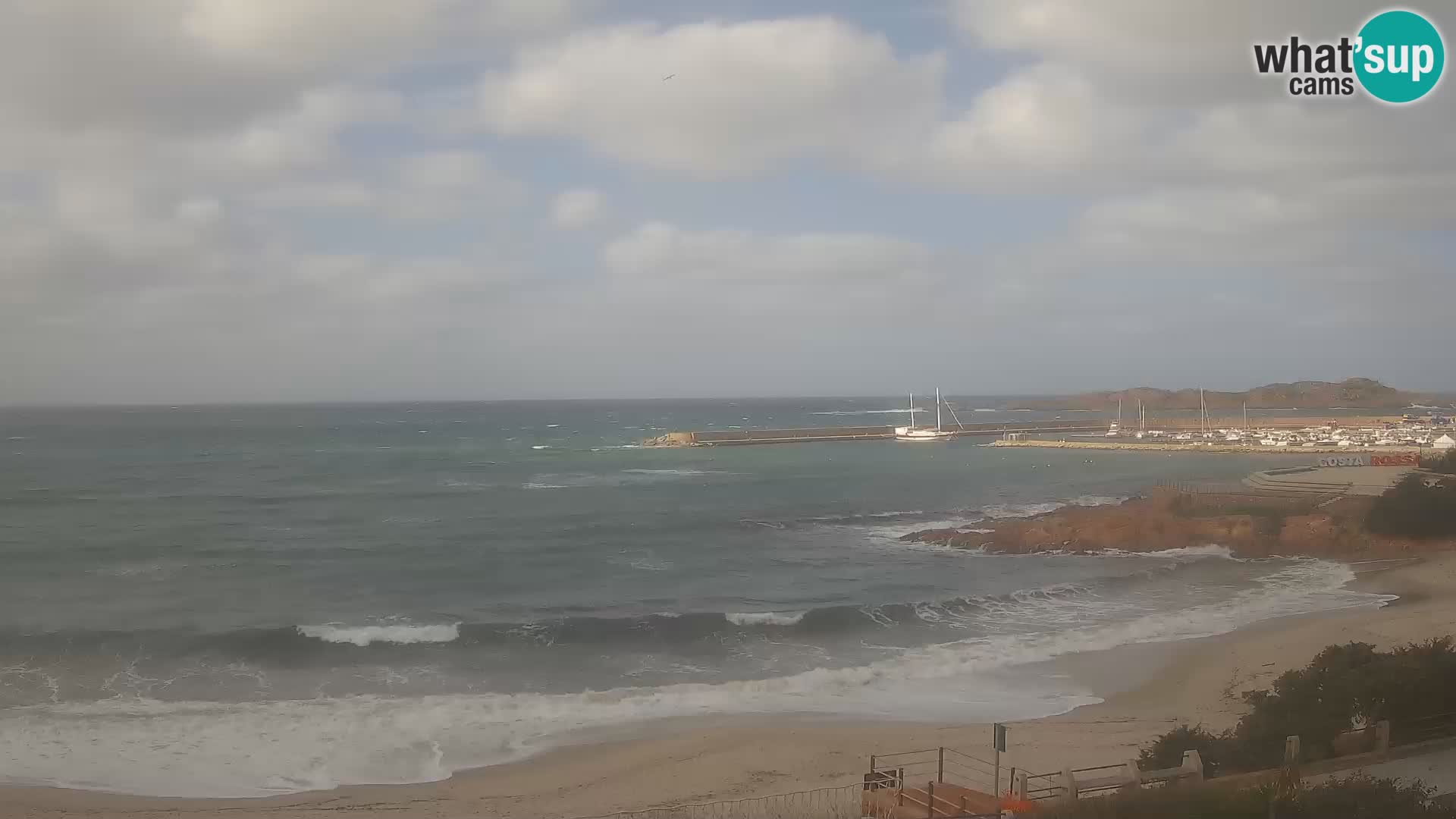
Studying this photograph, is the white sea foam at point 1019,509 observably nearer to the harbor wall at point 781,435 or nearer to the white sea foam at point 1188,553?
the white sea foam at point 1188,553

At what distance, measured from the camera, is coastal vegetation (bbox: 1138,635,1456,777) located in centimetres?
1111

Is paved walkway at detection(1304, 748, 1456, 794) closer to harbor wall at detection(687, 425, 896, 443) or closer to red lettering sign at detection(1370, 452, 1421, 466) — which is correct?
red lettering sign at detection(1370, 452, 1421, 466)

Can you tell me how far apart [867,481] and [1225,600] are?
34.7 metres

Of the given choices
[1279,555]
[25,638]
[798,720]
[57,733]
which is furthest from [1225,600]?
[25,638]

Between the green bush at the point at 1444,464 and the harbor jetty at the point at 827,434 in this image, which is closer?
the green bush at the point at 1444,464

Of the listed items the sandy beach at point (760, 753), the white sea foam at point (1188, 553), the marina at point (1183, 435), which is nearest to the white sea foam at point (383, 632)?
the sandy beach at point (760, 753)

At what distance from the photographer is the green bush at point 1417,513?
31984mm

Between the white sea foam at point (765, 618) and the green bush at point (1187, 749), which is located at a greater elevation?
the green bush at point (1187, 749)

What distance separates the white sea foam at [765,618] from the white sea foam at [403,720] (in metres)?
4.02

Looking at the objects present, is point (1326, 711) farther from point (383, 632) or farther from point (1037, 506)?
point (1037, 506)

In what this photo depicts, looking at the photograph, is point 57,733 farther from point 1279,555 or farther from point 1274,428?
point 1274,428

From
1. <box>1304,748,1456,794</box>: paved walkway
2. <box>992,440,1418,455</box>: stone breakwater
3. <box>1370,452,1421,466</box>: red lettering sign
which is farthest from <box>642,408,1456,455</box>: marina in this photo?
<box>1304,748,1456,794</box>: paved walkway

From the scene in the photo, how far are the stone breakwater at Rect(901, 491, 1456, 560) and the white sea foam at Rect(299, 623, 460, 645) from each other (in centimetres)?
1965

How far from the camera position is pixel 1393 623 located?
21.1 m
